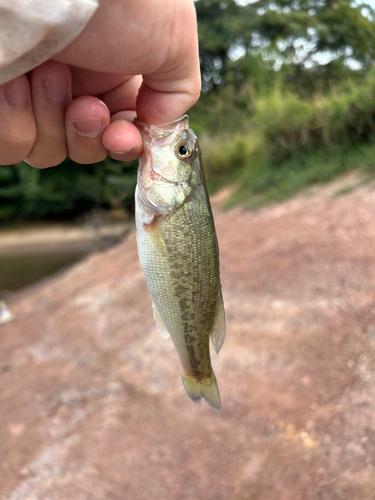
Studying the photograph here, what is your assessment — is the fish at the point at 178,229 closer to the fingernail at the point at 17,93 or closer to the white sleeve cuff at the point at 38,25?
the fingernail at the point at 17,93

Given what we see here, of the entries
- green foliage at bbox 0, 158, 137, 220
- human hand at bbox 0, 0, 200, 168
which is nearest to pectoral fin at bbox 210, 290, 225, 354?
human hand at bbox 0, 0, 200, 168

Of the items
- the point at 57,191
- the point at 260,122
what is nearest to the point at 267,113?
the point at 260,122

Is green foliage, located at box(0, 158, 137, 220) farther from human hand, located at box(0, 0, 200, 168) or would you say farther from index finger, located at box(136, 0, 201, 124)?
index finger, located at box(136, 0, 201, 124)

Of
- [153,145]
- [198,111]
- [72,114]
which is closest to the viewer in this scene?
[72,114]

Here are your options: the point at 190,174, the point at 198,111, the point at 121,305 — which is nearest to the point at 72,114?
the point at 190,174

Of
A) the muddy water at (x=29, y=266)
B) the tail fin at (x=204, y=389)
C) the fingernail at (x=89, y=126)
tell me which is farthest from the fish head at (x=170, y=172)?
the muddy water at (x=29, y=266)

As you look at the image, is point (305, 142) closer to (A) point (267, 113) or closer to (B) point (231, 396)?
(A) point (267, 113)

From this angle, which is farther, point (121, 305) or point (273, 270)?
point (121, 305)

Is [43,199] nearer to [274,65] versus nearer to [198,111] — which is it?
[198,111]
